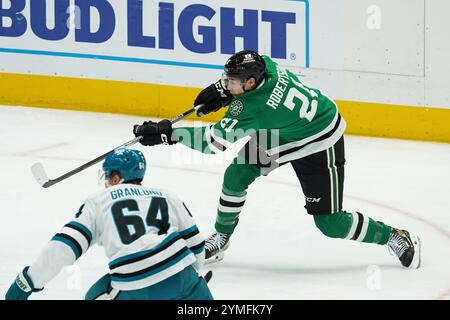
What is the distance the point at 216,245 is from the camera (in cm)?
530

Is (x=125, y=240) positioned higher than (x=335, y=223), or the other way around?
(x=125, y=240)

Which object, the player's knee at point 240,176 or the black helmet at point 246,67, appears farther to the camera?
the player's knee at point 240,176

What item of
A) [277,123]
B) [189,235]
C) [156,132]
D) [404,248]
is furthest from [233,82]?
[189,235]

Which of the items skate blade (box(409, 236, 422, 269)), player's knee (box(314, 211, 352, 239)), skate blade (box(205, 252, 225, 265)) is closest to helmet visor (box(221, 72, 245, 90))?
player's knee (box(314, 211, 352, 239))

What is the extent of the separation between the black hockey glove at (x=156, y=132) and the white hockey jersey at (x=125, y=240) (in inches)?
43.9

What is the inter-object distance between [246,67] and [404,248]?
1100mm

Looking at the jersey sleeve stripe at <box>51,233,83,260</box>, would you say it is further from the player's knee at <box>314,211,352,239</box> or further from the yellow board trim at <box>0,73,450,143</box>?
the yellow board trim at <box>0,73,450,143</box>

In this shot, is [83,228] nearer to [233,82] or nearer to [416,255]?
[233,82]

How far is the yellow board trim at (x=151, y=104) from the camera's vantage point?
7.52 meters

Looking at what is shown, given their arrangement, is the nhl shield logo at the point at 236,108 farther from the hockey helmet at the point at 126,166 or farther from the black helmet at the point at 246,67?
the hockey helmet at the point at 126,166

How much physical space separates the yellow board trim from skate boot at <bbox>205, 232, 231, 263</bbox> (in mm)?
2485

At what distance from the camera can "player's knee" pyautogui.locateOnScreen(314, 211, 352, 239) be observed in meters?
5.04

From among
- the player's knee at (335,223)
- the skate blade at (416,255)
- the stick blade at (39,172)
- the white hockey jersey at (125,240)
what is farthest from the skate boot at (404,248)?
the white hockey jersey at (125,240)

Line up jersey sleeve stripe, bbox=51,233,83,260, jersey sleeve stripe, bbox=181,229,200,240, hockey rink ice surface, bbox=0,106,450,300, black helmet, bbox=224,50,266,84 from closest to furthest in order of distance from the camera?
jersey sleeve stripe, bbox=51,233,83,260
jersey sleeve stripe, bbox=181,229,200,240
black helmet, bbox=224,50,266,84
hockey rink ice surface, bbox=0,106,450,300
